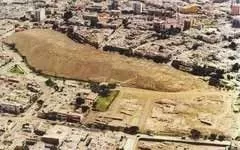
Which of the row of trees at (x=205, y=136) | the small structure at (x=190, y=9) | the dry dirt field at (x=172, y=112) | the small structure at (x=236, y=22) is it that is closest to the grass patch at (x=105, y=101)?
the dry dirt field at (x=172, y=112)

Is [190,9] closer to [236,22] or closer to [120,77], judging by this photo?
[236,22]

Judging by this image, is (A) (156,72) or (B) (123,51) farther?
(B) (123,51)

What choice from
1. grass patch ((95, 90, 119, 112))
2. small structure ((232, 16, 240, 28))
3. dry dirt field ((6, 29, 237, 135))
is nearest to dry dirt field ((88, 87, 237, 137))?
dry dirt field ((6, 29, 237, 135))

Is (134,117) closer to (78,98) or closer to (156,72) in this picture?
(78,98)

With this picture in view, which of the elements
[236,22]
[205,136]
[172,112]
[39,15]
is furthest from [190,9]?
[205,136]

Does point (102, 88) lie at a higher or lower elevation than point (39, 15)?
lower

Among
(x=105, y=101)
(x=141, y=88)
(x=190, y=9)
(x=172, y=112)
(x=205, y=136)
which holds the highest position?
(x=190, y=9)

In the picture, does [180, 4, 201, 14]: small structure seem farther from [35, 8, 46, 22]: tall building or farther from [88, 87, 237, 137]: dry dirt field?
[88, 87, 237, 137]: dry dirt field

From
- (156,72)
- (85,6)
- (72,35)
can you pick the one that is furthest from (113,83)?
(85,6)
